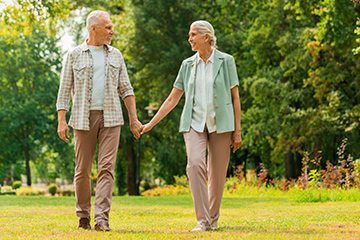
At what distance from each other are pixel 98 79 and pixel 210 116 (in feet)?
4.49

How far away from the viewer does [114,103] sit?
5.96m

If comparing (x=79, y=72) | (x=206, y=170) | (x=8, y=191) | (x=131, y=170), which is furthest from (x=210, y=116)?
(x=8, y=191)

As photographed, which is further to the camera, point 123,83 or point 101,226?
point 123,83

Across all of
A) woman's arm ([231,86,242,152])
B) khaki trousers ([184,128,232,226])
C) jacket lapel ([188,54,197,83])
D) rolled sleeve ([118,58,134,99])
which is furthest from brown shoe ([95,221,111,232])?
jacket lapel ([188,54,197,83])

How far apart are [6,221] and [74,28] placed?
93.3 feet

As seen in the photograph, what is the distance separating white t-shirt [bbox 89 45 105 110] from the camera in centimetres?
591

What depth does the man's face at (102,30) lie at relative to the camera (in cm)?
598

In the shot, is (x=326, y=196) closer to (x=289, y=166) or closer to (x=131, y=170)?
(x=289, y=166)

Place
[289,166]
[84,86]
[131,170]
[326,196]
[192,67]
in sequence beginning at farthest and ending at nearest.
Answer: [131,170], [289,166], [326,196], [192,67], [84,86]

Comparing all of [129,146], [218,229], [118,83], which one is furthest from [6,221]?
[129,146]

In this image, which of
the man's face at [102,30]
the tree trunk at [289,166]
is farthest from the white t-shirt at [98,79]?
the tree trunk at [289,166]

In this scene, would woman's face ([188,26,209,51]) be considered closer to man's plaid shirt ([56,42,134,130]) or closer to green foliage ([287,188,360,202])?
man's plaid shirt ([56,42,134,130])

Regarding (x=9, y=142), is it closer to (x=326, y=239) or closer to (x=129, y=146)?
(x=129, y=146)

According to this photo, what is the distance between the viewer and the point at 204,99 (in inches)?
236
